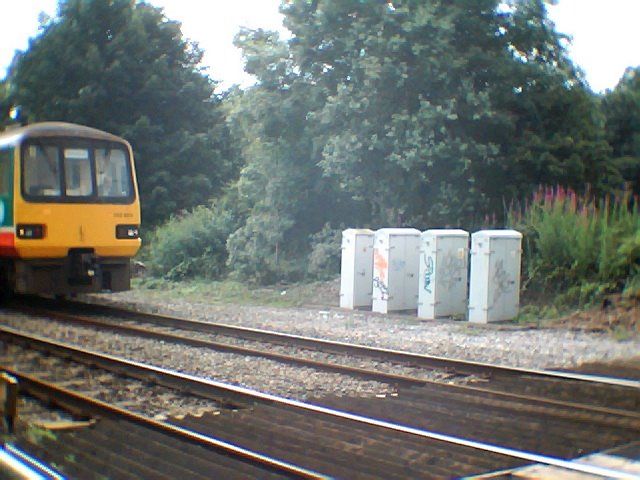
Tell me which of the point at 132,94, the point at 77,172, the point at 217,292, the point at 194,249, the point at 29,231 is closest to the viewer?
the point at 29,231

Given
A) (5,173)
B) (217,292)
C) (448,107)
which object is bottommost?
(217,292)

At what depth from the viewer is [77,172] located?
49.1 feet

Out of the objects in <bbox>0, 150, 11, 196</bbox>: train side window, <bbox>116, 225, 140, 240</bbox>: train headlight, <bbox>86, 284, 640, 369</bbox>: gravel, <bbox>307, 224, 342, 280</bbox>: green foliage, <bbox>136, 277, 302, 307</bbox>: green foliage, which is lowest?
<bbox>136, 277, 302, 307</bbox>: green foliage

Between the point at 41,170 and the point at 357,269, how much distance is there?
6174 millimetres

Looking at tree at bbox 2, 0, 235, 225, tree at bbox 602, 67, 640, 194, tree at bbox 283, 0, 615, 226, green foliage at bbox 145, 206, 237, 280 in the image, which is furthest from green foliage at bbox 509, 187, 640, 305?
tree at bbox 2, 0, 235, 225

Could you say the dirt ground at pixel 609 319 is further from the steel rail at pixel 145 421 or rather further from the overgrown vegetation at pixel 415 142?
the steel rail at pixel 145 421

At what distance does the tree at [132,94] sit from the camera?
98.9 ft

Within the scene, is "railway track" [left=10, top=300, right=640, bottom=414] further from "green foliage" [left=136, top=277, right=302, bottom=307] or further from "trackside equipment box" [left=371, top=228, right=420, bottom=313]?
"green foliage" [left=136, top=277, right=302, bottom=307]

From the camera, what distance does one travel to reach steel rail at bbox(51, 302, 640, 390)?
832 centimetres

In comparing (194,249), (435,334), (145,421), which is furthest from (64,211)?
(145,421)

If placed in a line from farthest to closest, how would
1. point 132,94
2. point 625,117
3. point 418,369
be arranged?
1. point 132,94
2. point 625,117
3. point 418,369

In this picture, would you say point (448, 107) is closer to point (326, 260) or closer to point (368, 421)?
point (326, 260)

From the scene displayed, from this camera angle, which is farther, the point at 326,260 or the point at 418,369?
the point at 326,260

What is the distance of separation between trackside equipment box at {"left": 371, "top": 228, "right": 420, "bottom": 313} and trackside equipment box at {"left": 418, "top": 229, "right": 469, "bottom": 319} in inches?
25.8
